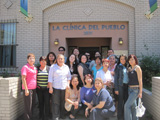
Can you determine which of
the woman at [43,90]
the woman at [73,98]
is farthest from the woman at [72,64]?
the woman at [43,90]

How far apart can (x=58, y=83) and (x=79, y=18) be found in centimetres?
406

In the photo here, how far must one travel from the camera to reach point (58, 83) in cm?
368

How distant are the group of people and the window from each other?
3.98 metres

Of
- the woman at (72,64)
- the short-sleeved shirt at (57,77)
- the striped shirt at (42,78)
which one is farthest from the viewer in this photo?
the woman at (72,64)

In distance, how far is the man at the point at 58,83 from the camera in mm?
3662

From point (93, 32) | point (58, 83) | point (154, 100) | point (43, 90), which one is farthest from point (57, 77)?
point (93, 32)

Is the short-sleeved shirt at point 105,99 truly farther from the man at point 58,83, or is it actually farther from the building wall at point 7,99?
the building wall at point 7,99


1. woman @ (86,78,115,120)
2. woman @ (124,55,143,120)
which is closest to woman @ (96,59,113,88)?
woman @ (86,78,115,120)

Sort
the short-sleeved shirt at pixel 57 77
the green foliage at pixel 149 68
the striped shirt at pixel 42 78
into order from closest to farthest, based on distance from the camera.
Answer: the short-sleeved shirt at pixel 57 77, the striped shirt at pixel 42 78, the green foliage at pixel 149 68

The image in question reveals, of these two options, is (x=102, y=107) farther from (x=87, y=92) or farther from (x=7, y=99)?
(x=7, y=99)

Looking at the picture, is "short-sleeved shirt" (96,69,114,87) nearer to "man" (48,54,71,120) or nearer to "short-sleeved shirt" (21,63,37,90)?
"man" (48,54,71,120)

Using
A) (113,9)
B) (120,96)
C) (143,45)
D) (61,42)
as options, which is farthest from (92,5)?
(120,96)

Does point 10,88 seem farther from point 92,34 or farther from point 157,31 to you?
point 157,31

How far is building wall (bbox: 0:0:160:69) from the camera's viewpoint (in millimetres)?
6559
